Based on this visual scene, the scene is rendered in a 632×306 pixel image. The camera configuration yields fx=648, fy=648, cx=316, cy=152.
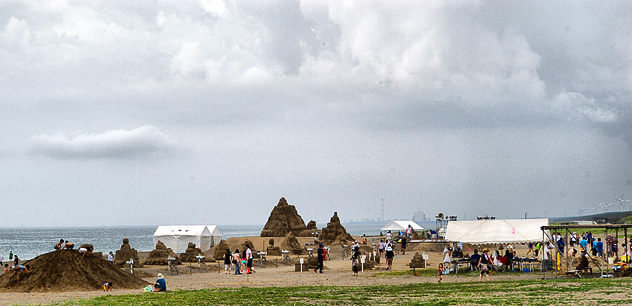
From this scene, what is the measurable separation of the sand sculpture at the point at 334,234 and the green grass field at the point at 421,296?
47111 millimetres

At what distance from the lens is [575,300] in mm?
16781

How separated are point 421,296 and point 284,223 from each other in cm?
6296

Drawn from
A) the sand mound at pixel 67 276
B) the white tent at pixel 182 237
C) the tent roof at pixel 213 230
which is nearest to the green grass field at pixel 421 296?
the sand mound at pixel 67 276

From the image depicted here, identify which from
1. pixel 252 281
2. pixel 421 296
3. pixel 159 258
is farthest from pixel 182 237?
pixel 421 296

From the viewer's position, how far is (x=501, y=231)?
32531 millimetres

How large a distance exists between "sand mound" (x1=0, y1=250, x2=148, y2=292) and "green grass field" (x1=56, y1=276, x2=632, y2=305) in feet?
19.3

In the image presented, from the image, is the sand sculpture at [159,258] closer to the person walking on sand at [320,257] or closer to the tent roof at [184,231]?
the person walking on sand at [320,257]

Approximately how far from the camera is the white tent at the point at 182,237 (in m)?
66.4

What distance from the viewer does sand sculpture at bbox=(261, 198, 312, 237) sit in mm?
80938

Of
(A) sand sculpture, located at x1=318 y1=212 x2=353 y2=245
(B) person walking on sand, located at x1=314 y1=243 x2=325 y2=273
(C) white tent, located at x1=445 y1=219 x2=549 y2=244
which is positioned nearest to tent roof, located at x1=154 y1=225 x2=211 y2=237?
(A) sand sculpture, located at x1=318 y1=212 x2=353 y2=245

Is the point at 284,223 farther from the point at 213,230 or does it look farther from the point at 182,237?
the point at 182,237

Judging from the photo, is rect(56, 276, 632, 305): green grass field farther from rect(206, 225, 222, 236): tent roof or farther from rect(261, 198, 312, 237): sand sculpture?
rect(261, 198, 312, 237): sand sculpture

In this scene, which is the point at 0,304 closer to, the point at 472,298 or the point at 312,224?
the point at 472,298

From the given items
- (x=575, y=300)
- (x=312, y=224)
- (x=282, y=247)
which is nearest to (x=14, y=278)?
(x=575, y=300)
